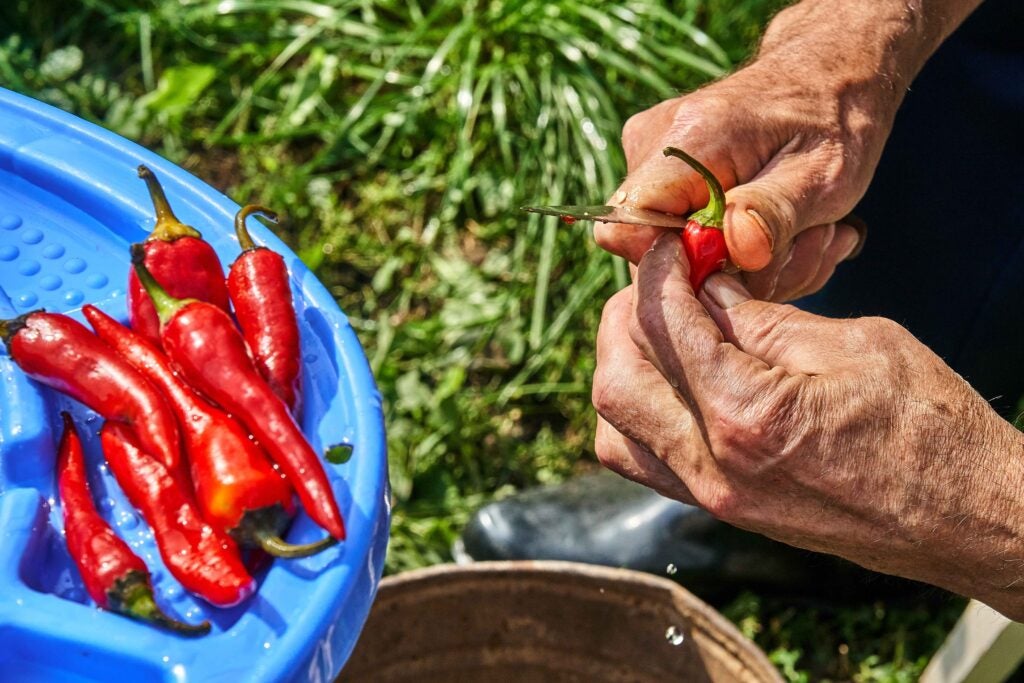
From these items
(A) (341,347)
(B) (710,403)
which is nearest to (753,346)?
(B) (710,403)

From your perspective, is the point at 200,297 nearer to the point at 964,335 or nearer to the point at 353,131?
the point at 964,335

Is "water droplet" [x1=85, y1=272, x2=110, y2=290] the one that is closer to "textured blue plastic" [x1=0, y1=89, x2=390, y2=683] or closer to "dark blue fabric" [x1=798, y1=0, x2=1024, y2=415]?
"textured blue plastic" [x1=0, y1=89, x2=390, y2=683]

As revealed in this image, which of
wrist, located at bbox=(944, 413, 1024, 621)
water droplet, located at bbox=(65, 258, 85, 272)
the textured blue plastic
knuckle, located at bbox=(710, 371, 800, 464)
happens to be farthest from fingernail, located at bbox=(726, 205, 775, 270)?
water droplet, located at bbox=(65, 258, 85, 272)

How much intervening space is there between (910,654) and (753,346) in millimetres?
1604

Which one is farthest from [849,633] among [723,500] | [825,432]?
[825,432]

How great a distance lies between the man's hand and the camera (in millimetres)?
1712

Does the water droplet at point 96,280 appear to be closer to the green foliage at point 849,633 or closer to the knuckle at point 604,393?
the knuckle at point 604,393

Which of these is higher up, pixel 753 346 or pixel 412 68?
pixel 753 346

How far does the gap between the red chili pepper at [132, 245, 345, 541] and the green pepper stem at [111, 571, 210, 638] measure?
0.22m

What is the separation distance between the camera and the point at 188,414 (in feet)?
5.29

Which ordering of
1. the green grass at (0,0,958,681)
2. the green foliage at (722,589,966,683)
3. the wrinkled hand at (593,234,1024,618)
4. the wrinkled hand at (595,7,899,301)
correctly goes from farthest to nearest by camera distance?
the green grass at (0,0,958,681) < the green foliage at (722,589,966,683) < the wrinkled hand at (595,7,899,301) < the wrinkled hand at (593,234,1024,618)

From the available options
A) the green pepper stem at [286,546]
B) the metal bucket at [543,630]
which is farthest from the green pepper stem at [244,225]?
the metal bucket at [543,630]

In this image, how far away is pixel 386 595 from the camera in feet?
7.43

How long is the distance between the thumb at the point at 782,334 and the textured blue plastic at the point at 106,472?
0.53 meters
